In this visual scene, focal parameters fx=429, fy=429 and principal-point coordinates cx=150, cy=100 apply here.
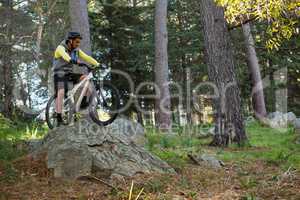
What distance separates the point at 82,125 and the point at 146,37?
16.2m

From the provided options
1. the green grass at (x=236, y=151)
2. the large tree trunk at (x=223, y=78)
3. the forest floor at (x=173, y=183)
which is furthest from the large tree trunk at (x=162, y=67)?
the forest floor at (x=173, y=183)

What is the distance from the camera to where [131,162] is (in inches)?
283

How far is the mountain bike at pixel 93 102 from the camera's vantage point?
9.07 meters

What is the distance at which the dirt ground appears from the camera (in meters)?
5.92

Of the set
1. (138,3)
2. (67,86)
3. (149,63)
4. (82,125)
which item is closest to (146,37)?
(149,63)

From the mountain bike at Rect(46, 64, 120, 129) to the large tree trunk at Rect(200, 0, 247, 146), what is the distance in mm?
3292

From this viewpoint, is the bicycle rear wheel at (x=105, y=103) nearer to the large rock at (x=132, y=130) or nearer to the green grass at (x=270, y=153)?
the large rock at (x=132, y=130)

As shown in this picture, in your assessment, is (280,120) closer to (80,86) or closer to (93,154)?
(80,86)

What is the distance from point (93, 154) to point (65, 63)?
265 centimetres

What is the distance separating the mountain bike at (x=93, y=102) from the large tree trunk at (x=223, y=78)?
329 centimetres

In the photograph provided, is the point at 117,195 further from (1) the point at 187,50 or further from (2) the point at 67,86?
(1) the point at 187,50

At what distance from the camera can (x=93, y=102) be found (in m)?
9.20

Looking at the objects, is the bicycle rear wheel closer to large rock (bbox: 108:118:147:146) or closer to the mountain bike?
the mountain bike

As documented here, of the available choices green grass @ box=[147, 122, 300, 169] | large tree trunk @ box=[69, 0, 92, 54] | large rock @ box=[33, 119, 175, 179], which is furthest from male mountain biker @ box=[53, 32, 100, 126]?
large tree trunk @ box=[69, 0, 92, 54]
